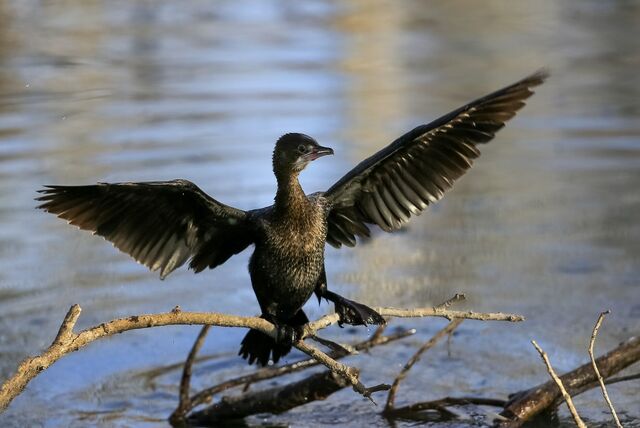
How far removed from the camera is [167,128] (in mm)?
12070

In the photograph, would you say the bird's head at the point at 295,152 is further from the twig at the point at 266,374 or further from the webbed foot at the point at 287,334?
the twig at the point at 266,374

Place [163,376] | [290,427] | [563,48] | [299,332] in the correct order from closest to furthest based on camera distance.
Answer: [299,332] < [290,427] < [163,376] < [563,48]

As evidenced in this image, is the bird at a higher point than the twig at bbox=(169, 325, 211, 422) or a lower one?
higher

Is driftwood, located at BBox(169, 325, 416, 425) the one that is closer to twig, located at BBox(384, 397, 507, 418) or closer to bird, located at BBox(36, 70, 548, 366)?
twig, located at BBox(384, 397, 507, 418)

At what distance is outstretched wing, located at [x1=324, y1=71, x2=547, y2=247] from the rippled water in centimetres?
133

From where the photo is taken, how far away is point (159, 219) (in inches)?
208

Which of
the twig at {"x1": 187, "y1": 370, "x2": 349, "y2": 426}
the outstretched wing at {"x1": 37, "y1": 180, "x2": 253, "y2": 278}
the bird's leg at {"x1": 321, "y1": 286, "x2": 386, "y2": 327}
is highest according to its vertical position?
the outstretched wing at {"x1": 37, "y1": 180, "x2": 253, "y2": 278}

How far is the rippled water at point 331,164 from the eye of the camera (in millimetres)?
Answer: 7238

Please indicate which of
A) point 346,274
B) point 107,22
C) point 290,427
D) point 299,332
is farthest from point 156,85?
point 299,332

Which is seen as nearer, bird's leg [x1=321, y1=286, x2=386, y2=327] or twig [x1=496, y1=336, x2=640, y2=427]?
bird's leg [x1=321, y1=286, x2=386, y2=327]

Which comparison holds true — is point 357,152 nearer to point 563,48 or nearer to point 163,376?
point 163,376

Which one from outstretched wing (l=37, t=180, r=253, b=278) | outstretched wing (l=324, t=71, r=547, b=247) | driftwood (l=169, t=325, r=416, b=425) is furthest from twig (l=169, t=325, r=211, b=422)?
outstretched wing (l=324, t=71, r=547, b=247)

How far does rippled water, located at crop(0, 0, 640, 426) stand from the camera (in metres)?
7.24

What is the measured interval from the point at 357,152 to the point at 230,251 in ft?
17.7
